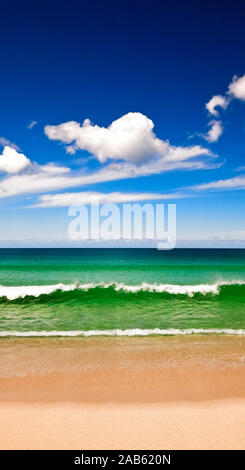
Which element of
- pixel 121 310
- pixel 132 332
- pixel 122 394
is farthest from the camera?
pixel 121 310

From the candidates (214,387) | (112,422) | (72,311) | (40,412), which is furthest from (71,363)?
(72,311)

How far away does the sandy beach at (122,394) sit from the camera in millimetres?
3383

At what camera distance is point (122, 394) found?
4688 millimetres

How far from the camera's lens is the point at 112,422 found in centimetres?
373

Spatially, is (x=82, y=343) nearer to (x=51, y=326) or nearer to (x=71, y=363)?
(x=71, y=363)

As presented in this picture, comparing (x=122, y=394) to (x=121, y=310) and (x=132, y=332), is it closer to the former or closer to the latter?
(x=132, y=332)

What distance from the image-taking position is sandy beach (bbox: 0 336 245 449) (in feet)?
11.1

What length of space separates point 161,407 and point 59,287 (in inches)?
557
